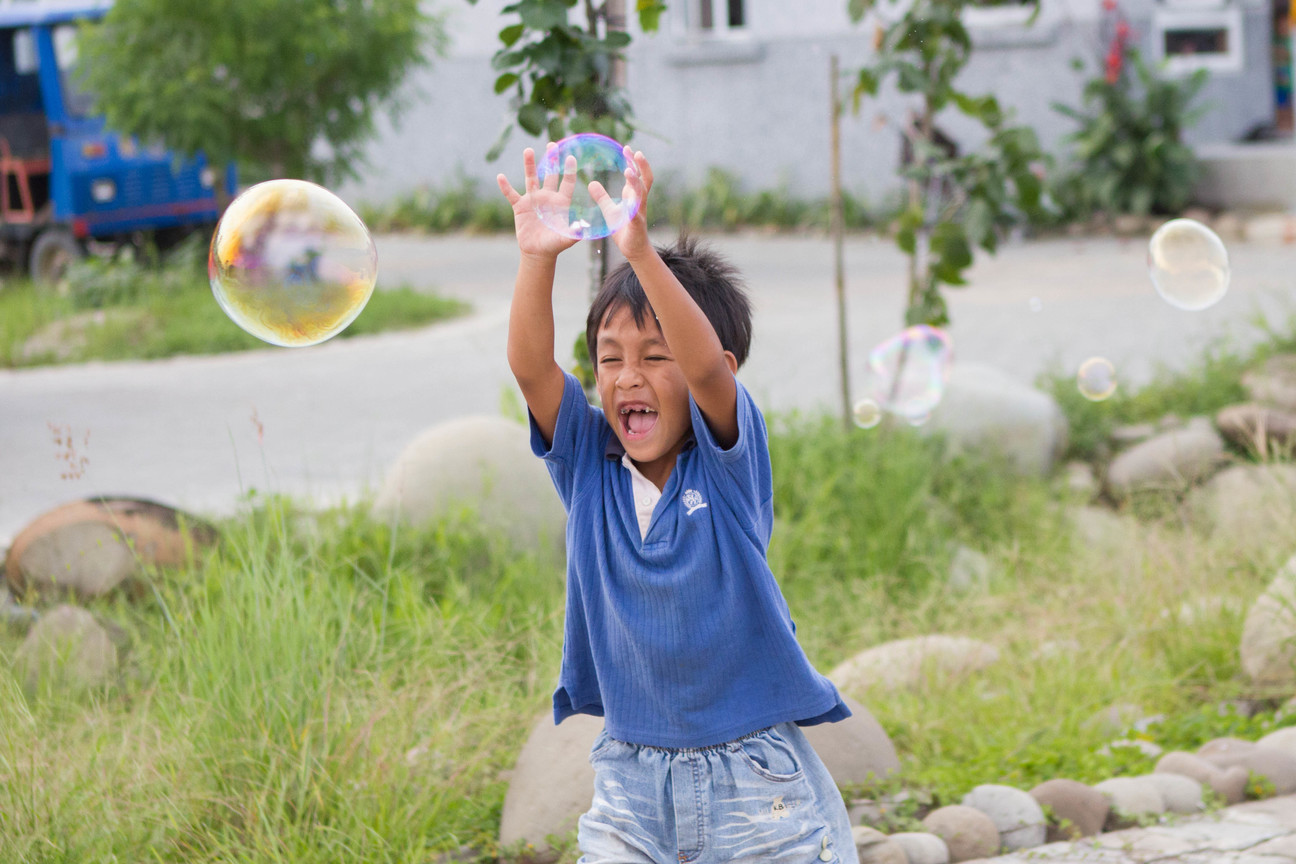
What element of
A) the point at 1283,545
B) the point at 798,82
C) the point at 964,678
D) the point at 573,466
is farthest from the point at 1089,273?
the point at 573,466

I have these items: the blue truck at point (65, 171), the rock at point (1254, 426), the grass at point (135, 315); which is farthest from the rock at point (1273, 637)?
the blue truck at point (65, 171)

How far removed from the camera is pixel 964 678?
384 cm

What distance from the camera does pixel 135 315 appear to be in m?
10.9

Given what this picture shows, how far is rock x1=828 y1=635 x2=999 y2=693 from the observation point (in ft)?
12.3

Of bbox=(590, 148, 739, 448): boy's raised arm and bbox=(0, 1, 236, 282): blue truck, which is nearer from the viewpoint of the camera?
bbox=(590, 148, 739, 448): boy's raised arm

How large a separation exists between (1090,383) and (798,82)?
12989mm

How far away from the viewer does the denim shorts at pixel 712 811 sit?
2.08 meters

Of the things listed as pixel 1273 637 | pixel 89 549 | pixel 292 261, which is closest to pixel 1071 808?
pixel 1273 637

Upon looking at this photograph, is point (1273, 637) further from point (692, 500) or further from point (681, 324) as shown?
point (681, 324)

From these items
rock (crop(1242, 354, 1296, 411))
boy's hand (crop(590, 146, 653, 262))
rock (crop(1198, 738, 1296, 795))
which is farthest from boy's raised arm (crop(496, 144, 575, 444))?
rock (crop(1242, 354, 1296, 411))

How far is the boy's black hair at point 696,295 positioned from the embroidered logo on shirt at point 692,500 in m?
0.27

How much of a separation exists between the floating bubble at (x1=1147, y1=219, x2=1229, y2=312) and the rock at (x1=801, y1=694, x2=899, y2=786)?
2.34 meters

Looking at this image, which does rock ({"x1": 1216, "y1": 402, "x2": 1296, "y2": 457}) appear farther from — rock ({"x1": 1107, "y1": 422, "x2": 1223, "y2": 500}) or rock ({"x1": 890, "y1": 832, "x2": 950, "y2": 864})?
rock ({"x1": 890, "y1": 832, "x2": 950, "y2": 864})

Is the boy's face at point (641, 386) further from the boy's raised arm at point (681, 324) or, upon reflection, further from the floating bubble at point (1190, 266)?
the floating bubble at point (1190, 266)
